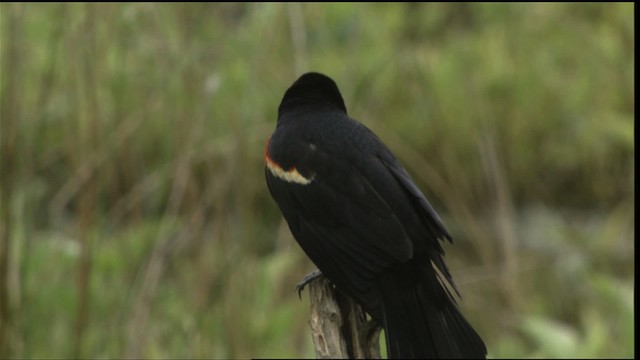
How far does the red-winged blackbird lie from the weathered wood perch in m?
0.05

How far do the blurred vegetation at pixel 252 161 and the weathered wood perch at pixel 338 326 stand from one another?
766mm

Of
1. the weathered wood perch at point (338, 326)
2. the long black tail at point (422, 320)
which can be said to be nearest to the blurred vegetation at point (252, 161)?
the weathered wood perch at point (338, 326)

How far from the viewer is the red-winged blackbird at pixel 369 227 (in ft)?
4.92

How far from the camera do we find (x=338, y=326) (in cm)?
161

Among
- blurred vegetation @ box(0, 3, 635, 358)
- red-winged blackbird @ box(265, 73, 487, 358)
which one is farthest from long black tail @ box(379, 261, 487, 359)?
blurred vegetation @ box(0, 3, 635, 358)

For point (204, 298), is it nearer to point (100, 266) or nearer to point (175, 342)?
point (175, 342)

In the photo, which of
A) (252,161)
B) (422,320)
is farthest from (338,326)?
(252,161)

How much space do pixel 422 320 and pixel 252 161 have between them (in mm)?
2428

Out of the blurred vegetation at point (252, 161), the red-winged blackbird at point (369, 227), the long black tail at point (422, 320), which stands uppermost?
the blurred vegetation at point (252, 161)

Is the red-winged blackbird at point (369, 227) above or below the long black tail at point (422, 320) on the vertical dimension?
above

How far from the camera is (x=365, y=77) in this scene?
112 inches

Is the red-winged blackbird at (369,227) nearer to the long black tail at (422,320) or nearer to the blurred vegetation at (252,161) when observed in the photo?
the long black tail at (422,320)

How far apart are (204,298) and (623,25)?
2.79m

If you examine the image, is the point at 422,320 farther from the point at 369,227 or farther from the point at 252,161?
the point at 252,161
